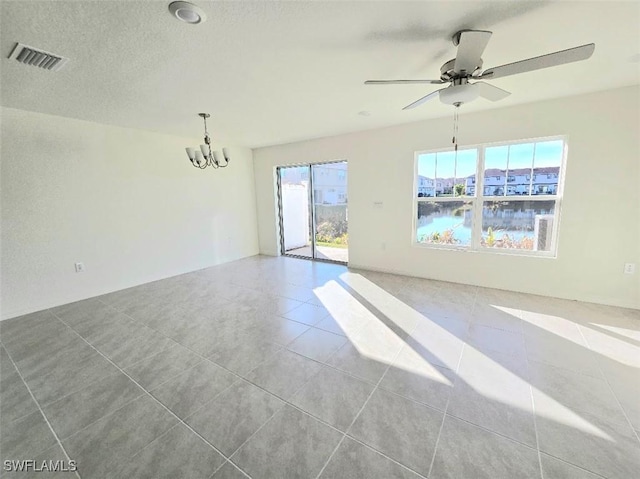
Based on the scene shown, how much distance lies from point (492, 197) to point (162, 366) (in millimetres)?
4385

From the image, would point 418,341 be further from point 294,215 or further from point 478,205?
point 294,215

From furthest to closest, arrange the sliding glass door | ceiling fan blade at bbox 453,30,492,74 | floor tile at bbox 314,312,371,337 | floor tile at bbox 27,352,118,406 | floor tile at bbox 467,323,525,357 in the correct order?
1. the sliding glass door
2. floor tile at bbox 314,312,371,337
3. floor tile at bbox 467,323,525,357
4. floor tile at bbox 27,352,118,406
5. ceiling fan blade at bbox 453,30,492,74

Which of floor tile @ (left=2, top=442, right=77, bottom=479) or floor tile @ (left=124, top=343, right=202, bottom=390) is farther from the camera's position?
floor tile @ (left=124, top=343, right=202, bottom=390)

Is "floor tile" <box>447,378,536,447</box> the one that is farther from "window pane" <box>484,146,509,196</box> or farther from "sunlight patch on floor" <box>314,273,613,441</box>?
"window pane" <box>484,146,509,196</box>

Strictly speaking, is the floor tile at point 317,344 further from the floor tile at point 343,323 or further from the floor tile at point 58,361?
the floor tile at point 58,361

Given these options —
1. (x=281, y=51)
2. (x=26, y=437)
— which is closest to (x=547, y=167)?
(x=281, y=51)

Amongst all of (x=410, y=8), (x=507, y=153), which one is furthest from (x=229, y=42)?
(x=507, y=153)

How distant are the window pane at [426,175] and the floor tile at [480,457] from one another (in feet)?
11.0

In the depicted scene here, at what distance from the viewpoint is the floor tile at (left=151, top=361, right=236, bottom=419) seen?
1.80 meters

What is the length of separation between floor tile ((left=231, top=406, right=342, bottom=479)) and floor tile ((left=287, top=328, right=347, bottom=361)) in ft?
2.14

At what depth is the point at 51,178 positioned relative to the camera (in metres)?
3.36

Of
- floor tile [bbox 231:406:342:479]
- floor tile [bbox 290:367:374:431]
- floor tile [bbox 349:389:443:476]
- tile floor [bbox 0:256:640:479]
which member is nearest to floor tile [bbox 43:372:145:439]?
tile floor [bbox 0:256:640:479]

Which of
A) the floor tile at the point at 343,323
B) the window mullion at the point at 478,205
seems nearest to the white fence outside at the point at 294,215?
the window mullion at the point at 478,205

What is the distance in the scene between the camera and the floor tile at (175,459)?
1.36 m
